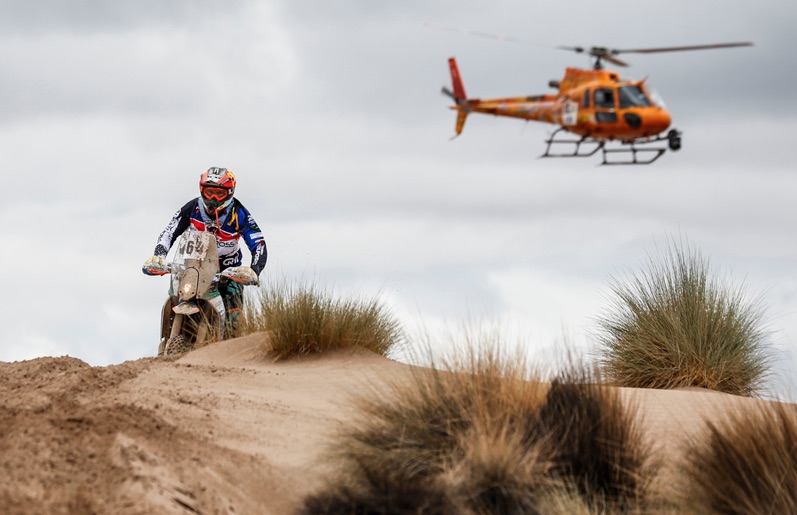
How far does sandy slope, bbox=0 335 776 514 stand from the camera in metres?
6.54

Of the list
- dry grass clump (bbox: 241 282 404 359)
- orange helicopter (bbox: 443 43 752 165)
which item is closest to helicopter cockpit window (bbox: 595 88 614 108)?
orange helicopter (bbox: 443 43 752 165)

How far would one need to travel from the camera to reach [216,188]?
12.9 metres

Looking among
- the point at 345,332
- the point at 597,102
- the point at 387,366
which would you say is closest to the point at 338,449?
the point at 597,102

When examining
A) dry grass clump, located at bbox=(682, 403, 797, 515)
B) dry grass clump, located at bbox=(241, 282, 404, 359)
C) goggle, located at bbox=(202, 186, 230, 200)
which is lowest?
dry grass clump, located at bbox=(682, 403, 797, 515)

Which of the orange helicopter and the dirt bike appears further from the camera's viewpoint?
the dirt bike

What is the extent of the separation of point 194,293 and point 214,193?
1.26m

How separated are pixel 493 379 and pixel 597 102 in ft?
7.27

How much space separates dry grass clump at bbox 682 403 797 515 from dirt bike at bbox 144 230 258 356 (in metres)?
6.49

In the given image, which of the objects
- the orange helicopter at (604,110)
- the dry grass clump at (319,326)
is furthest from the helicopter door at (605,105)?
the dry grass clump at (319,326)

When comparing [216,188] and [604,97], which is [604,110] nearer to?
[604,97]

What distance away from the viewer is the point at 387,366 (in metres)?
11.3

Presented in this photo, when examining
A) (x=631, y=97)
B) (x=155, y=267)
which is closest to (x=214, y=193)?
(x=155, y=267)

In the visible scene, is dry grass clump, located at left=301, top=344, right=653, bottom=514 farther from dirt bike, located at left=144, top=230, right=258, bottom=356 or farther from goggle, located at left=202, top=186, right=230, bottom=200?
goggle, located at left=202, top=186, right=230, bottom=200

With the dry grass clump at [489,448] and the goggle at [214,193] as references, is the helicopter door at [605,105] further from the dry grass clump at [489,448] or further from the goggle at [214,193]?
the goggle at [214,193]
